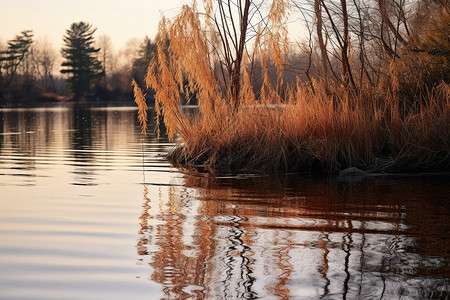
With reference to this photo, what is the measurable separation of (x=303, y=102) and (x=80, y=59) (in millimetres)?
66498

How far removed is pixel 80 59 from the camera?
237 ft

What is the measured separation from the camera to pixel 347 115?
808 centimetres

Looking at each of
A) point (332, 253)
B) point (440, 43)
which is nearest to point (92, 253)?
→ point (332, 253)

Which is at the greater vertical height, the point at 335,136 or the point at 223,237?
the point at 335,136

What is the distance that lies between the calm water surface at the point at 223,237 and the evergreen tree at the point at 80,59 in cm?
6480

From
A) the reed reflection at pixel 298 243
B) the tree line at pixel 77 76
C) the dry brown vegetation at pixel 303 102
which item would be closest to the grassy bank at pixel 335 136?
the dry brown vegetation at pixel 303 102

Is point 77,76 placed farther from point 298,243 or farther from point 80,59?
point 298,243

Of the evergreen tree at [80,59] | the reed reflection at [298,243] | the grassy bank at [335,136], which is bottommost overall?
the reed reflection at [298,243]

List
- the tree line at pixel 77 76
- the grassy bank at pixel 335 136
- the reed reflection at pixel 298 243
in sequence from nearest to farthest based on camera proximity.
→ the reed reflection at pixel 298 243 → the grassy bank at pixel 335 136 → the tree line at pixel 77 76

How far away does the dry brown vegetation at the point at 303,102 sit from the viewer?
809cm

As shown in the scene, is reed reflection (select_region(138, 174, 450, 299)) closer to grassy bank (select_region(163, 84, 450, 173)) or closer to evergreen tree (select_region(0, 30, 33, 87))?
grassy bank (select_region(163, 84, 450, 173))

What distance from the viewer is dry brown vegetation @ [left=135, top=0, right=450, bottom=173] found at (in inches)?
319

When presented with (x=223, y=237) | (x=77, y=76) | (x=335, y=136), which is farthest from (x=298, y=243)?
(x=77, y=76)

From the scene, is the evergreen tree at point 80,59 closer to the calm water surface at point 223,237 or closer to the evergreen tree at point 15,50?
the evergreen tree at point 15,50
